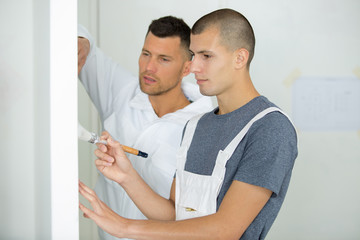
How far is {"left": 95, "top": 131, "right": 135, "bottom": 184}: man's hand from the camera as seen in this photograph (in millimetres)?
1142

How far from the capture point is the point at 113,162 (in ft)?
3.85

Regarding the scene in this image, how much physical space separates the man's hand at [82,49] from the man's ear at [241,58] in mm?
612

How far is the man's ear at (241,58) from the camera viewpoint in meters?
1.22

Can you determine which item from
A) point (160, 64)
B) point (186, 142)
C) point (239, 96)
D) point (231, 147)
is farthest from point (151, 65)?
point (231, 147)

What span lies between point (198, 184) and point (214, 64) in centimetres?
36

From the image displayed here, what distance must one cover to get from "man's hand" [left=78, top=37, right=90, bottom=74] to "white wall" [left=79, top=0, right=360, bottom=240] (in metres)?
0.91

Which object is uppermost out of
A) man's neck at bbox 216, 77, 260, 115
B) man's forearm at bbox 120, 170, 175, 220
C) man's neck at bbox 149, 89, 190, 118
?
man's neck at bbox 216, 77, 260, 115
